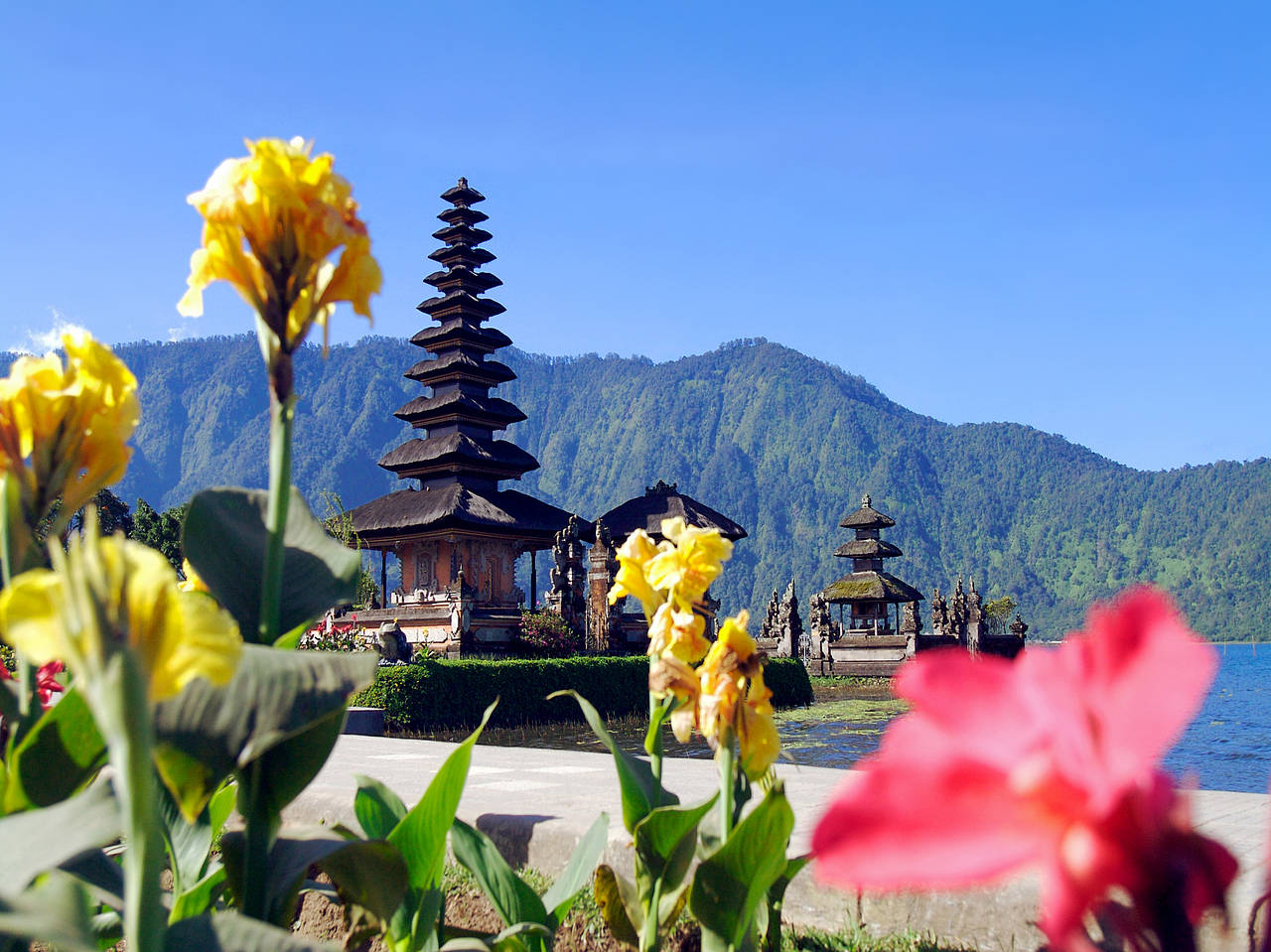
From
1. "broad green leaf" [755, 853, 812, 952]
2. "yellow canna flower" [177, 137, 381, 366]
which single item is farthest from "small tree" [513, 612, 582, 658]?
"yellow canna flower" [177, 137, 381, 366]

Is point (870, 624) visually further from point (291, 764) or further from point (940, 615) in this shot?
point (291, 764)

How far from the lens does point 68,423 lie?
1.58 metres

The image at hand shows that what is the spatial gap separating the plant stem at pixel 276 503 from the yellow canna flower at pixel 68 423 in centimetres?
30

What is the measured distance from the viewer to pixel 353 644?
1451cm

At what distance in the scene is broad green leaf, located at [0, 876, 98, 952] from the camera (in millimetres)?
997

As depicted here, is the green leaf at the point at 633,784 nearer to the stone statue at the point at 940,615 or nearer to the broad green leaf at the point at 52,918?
the broad green leaf at the point at 52,918

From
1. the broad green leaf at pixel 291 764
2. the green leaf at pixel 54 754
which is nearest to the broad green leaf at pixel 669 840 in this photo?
the broad green leaf at pixel 291 764

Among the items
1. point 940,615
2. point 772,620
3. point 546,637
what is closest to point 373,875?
point 546,637

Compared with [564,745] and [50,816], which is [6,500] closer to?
[50,816]

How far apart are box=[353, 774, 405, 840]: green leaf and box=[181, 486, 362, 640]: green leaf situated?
2.46 feet

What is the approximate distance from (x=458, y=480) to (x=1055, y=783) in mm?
29724

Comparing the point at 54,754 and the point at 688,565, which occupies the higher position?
the point at 688,565

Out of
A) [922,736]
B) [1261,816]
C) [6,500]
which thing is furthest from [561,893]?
[1261,816]

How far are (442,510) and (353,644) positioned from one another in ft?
41.7
